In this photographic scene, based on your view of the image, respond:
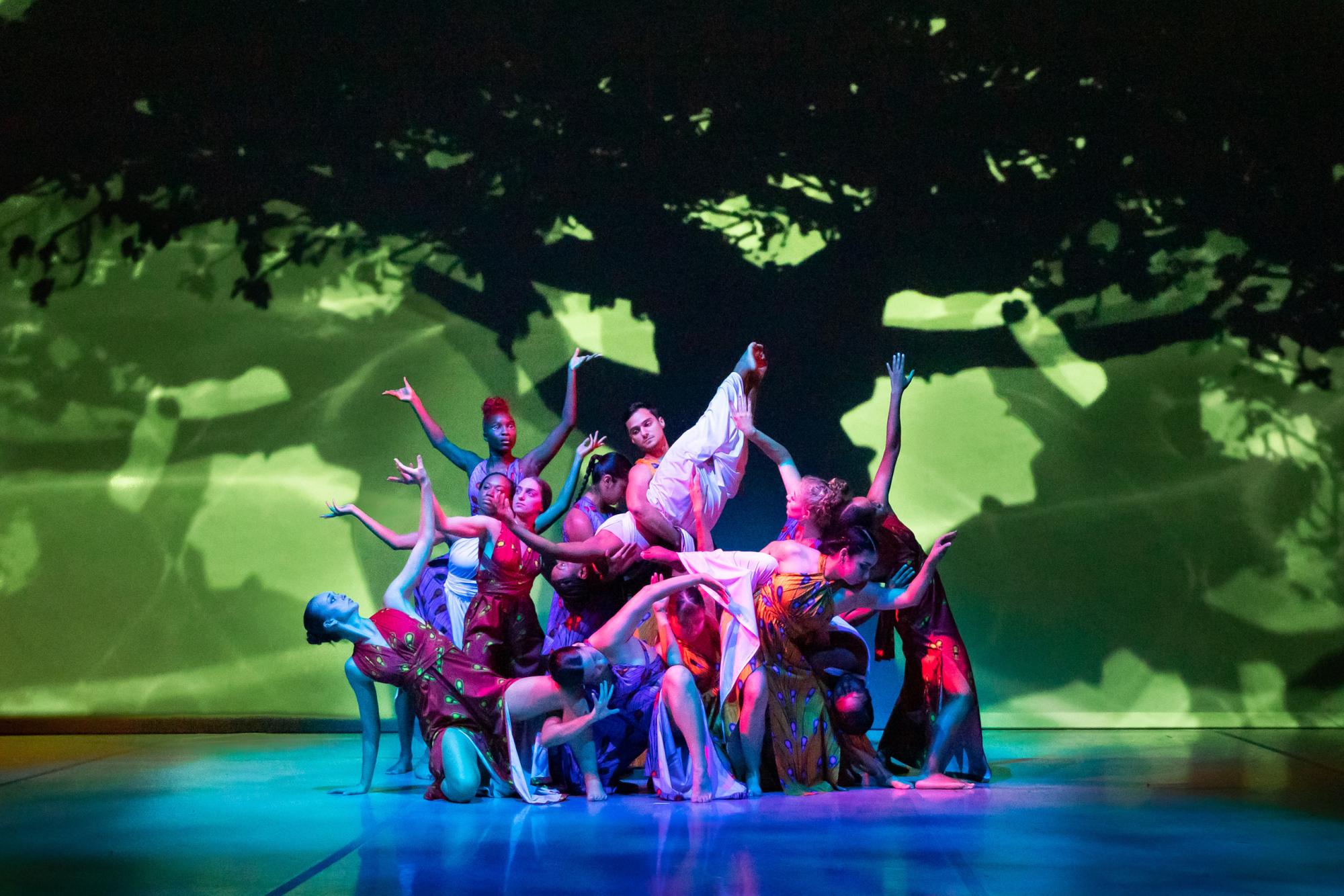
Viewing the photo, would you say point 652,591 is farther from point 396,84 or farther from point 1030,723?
point 396,84

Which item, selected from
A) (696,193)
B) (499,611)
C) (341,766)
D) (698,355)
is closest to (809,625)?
(499,611)

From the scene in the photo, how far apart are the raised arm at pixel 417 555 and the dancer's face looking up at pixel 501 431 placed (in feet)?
2.96

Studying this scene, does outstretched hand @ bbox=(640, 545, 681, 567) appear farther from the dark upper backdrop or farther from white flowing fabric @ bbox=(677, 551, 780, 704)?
the dark upper backdrop

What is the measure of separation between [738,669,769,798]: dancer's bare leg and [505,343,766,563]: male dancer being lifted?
62 centimetres

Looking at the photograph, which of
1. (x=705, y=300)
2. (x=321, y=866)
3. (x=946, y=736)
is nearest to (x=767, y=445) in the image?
(x=946, y=736)

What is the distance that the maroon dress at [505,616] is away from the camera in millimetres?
4840

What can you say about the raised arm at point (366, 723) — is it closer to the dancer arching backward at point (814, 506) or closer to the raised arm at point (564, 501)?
the raised arm at point (564, 501)

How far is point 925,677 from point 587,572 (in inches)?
50.8

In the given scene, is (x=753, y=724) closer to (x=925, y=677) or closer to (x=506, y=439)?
(x=925, y=677)

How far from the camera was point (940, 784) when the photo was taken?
183 inches

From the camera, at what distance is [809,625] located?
4637 millimetres

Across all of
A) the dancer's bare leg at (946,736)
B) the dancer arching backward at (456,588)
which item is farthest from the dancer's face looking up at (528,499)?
the dancer's bare leg at (946,736)

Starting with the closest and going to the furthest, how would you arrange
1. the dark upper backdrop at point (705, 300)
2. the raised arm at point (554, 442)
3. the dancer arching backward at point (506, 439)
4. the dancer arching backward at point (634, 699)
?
1. the dancer arching backward at point (634, 699)
2. the dancer arching backward at point (506, 439)
3. the raised arm at point (554, 442)
4. the dark upper backdrop at point (705, 300)

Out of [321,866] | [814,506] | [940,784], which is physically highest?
[814,506]
